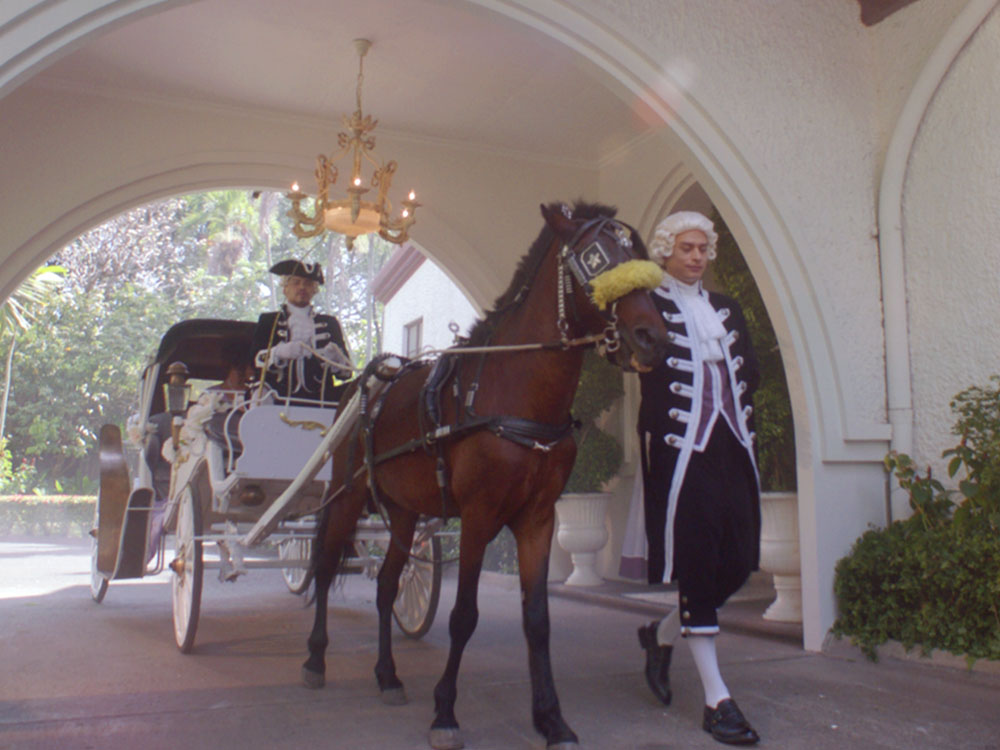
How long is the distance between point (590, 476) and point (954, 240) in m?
3.66

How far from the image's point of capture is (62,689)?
3.76m

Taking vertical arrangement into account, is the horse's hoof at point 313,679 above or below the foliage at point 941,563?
below

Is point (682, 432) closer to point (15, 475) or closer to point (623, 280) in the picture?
point (623, 280)

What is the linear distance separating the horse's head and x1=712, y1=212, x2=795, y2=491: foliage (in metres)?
3.05

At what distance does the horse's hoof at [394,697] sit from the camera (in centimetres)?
350

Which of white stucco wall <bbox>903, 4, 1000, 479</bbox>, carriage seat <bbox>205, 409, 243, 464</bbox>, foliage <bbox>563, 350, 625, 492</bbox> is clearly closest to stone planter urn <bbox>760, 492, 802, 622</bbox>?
white stucco wall <bbox>903, 4, 1000, 479</bbox>

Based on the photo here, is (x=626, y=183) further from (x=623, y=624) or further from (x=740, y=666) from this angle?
(x=740, y=666)

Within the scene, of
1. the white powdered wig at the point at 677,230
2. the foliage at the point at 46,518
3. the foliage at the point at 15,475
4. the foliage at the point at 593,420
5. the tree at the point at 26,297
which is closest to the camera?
the white powdered wig at the point at 677,230

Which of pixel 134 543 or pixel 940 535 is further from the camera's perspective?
pixel 134 543

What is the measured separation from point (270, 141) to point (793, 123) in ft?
14.9

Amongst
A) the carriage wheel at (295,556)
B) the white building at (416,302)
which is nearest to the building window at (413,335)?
the white building at (416,302)

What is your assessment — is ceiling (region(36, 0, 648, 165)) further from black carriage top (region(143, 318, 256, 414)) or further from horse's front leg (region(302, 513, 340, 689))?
horse's front leg (region(302, 513, 340, 689))

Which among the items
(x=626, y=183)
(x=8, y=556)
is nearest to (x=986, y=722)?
(x=626, y=183)

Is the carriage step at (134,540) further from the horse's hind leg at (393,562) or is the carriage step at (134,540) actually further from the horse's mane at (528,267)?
the horse's mane at (528,267)
